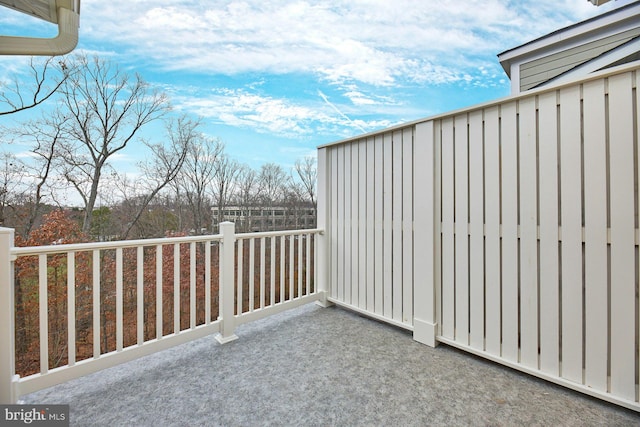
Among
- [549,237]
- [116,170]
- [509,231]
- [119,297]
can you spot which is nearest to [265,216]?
[116,170]

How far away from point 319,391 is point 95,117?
7.41m

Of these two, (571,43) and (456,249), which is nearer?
(456,249)

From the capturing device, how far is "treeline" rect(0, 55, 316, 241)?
4957 millimetres

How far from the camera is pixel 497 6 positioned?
3.34 metres

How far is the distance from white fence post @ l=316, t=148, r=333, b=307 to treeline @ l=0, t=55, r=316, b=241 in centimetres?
319

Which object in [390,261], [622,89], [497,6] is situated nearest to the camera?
[622,89]

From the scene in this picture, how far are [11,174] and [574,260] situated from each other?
25.2 ft

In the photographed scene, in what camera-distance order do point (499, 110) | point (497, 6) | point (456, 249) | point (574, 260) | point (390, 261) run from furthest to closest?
point (497, 6) < point (390, 261) < point (456, 249) < point (499, 110) < point (574, 260)

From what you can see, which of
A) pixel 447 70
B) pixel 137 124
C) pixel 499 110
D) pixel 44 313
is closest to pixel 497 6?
pixel 447 70

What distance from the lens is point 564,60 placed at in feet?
11.7

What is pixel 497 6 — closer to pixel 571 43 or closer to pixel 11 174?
pixel 571 43

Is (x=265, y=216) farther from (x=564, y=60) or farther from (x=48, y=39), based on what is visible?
(x=564, y=60)

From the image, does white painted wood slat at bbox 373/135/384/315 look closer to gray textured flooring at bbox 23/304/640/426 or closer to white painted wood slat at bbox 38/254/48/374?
gray textured flooring at bbox 23/304/640/426

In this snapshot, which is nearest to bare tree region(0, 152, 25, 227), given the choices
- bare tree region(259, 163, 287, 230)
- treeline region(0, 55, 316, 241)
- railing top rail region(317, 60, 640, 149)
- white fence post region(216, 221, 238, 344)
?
treeline region(0, 55, 316, 241)
